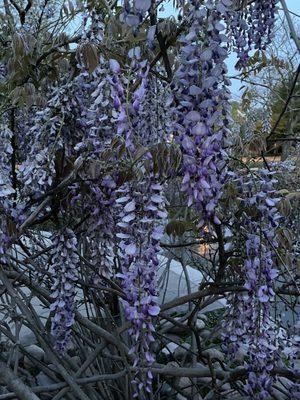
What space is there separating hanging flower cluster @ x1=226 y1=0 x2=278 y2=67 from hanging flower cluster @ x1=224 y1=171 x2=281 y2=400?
0.59 metres

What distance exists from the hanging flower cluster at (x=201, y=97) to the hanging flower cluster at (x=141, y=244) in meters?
0.13

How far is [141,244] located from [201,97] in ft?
1.45

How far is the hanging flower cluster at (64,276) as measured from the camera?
207 centimetres

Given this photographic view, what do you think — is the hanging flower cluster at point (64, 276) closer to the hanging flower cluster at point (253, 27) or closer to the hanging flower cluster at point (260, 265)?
the hanging flower cluster at point (260, 265)

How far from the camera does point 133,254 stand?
4.89ft

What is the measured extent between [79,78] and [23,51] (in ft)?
0.74

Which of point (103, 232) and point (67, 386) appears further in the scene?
point (67, 386)

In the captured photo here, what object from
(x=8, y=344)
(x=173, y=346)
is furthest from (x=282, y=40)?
(x=8, y=344)

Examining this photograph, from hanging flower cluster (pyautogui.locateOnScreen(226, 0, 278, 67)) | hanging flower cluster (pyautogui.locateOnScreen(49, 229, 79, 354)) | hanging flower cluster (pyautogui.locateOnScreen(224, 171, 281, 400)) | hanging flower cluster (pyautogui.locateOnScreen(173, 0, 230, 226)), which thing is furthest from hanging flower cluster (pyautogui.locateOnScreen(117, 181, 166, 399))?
hanging flower cluster (pyautogui.locateOnScreen(226, 0, 278, 67))

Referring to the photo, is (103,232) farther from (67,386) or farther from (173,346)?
(173,346)

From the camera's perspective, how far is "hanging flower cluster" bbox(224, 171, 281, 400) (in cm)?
167

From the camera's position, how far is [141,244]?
1.50m

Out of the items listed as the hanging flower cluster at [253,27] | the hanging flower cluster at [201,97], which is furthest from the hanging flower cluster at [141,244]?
the hanging flower cluster at [253,27]

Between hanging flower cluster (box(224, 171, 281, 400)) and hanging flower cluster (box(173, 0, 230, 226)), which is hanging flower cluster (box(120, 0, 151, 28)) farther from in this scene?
hanging flower cluster (box(224, 171, 281, 400))
